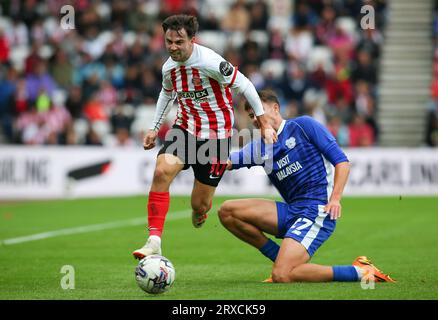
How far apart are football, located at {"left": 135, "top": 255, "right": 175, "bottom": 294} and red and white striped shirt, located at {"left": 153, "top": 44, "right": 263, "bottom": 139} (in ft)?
6.03

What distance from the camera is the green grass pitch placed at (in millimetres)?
7836

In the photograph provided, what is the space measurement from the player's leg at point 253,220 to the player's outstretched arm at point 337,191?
26.6 inches

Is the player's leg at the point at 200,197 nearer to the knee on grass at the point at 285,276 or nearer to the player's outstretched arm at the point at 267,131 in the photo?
the player's outstretched arm at the point at 267,131

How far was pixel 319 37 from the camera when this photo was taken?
2427 cm

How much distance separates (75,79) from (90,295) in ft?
54.4

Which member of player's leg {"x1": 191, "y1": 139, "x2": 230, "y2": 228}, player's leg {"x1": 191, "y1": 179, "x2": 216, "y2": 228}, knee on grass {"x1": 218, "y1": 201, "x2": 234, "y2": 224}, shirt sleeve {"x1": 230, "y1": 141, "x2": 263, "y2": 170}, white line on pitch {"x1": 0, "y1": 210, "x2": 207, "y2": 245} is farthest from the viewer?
white line on pitch {"x1": 0, "y1": 210, "x2": 207, "y2": 245}

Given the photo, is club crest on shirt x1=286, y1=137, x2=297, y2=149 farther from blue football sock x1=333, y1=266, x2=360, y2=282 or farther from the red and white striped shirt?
blue football sock x1=333, y1=266, x2=360, y2=282

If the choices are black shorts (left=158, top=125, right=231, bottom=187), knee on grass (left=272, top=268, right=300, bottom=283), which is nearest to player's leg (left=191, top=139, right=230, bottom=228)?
black shorts (left=158, top=125, right=231, bottom=187)

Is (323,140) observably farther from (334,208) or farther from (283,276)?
(283,276)

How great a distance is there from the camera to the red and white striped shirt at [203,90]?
29.0 ft

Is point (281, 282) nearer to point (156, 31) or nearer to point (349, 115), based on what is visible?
point (349, 115)

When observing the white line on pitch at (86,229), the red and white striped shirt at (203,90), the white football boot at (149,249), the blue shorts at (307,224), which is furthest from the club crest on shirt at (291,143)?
the white line on pitch at (86,229)

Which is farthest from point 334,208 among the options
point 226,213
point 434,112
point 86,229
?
point 434,112
